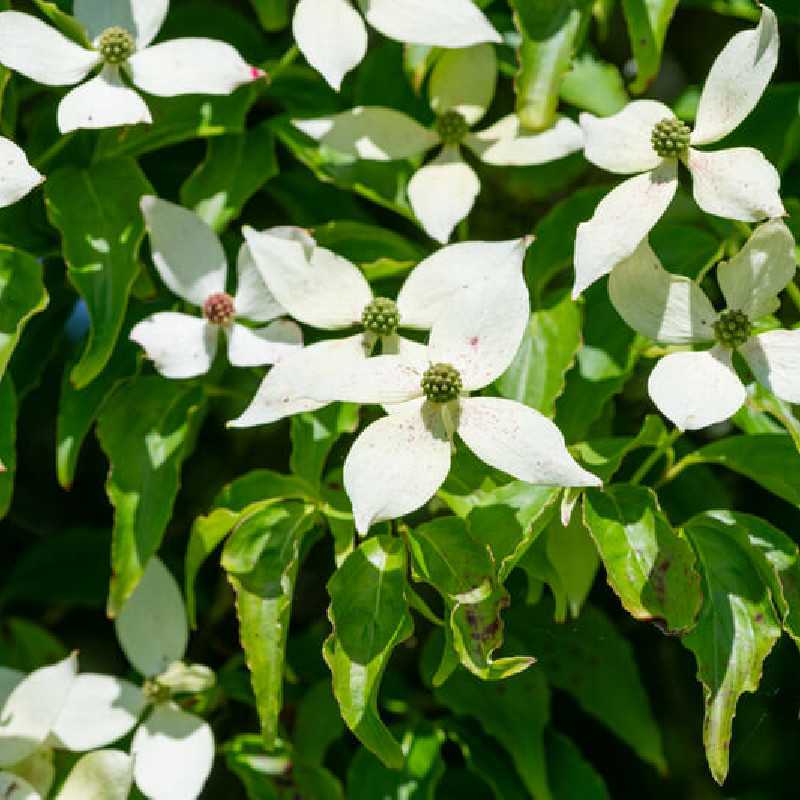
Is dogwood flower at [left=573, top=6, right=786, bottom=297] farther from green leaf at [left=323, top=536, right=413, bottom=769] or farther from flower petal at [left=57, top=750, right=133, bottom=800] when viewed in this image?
flower petal at [left=57, top=750, right=133, bottom=800]

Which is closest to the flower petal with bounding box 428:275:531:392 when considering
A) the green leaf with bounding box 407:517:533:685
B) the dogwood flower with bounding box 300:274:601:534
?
the dogwood flower with bounding box 300:274:601:534

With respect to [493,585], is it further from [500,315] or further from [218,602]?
[218,602]

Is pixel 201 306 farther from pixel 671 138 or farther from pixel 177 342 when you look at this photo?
pixel 671 138

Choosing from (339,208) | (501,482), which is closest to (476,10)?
(339,208)

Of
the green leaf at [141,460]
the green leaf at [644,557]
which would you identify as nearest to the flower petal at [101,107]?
the green leaf at [141,460]

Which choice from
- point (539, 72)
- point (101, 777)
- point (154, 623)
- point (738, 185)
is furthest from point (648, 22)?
point (101, 777)
